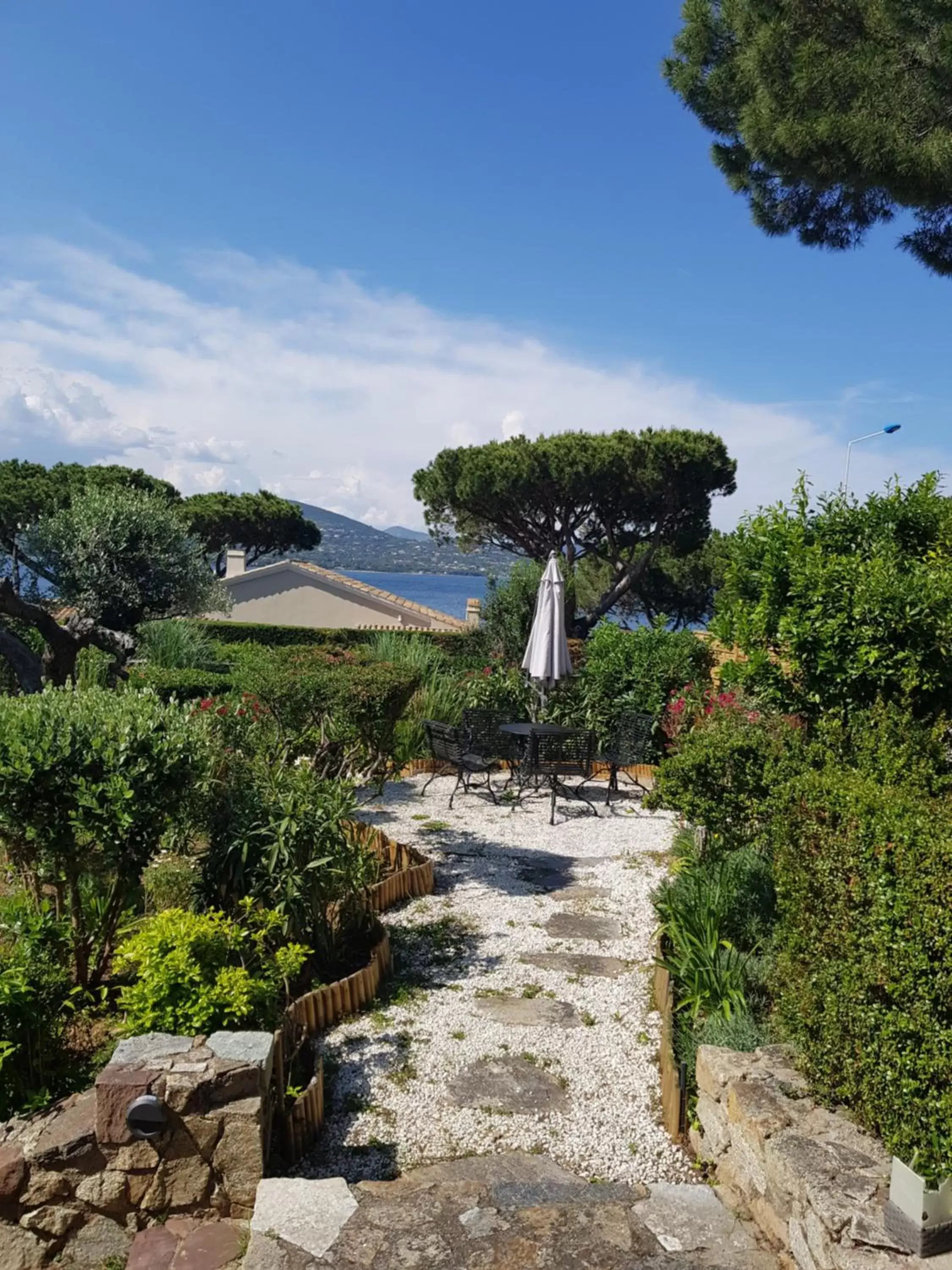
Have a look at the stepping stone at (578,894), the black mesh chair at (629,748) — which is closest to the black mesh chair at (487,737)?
the black mesh chair at (629,748)

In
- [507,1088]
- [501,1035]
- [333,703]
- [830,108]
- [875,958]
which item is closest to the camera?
[875,958]

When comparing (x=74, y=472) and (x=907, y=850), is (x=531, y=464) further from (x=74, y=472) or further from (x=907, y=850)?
(x=907, y=850)

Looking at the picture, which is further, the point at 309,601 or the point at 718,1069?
the point at 309,601

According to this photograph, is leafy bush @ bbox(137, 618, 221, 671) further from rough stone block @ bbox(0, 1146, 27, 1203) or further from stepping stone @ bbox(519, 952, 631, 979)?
rough stone block @ bbox(0, 1146, 27, 1203)

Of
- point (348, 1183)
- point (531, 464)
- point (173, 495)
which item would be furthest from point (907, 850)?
point (173, 495)

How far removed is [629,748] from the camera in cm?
907

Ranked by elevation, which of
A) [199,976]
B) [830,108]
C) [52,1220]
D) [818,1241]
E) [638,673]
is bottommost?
[52,1220]

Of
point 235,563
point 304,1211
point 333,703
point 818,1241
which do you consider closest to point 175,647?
point 333,703

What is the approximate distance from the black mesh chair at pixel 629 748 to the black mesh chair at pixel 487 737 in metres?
1.05

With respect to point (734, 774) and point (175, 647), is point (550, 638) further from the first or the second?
point (175, 647)

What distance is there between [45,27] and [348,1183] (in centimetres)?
736

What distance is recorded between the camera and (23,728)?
3715 millimetres

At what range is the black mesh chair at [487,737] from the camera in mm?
8781

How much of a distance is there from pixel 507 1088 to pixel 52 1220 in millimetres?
1812
